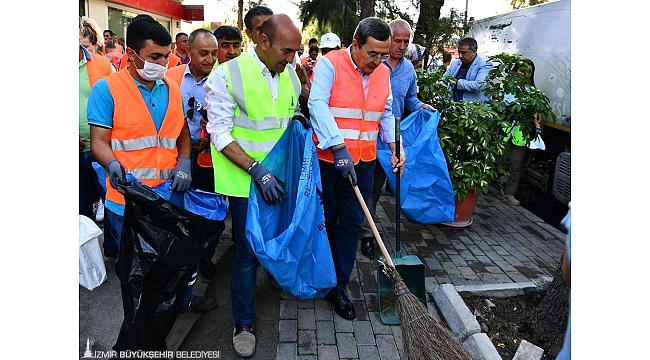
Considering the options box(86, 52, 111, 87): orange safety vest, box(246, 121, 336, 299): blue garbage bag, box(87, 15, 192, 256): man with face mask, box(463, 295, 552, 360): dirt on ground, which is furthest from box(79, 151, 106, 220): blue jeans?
box(463, 295, 552, 360): dirt on ground

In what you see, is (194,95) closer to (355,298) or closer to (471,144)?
(355,298)

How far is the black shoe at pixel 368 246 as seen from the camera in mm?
4348

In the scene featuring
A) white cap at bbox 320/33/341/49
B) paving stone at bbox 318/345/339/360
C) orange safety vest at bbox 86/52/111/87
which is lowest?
paving stone at bbox 318/345/339/360

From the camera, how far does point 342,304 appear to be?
10.9 ft

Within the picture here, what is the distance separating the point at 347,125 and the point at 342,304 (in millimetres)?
1200

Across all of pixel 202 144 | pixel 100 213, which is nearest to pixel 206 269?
pixel 202 144

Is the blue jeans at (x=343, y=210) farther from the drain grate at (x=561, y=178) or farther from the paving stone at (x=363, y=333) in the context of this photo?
the drain grate at (x=561, y=178)

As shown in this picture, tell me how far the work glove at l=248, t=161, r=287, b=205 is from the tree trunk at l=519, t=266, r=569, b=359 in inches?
63.2

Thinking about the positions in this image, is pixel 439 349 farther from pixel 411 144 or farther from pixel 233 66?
pixel 411 144

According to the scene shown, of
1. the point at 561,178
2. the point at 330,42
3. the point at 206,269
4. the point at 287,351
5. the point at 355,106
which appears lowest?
the point at 287,351

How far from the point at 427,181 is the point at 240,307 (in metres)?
2.06

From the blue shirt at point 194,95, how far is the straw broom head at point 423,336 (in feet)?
6.48

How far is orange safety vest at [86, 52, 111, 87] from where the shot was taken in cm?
400

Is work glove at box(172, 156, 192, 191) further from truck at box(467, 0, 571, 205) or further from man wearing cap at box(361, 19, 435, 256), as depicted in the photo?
truck at box(467, 0, 571, 205)
